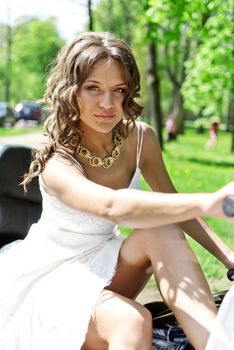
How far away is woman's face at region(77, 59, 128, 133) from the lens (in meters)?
2.12

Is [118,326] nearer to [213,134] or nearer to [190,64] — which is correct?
[190,64]

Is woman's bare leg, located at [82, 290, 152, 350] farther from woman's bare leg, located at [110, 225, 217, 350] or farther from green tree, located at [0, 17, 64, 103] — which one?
green tree, located at [0, 17, 64, 103]

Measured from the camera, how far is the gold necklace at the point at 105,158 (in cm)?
227

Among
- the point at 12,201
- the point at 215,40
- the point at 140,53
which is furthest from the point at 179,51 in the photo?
the point at 12,201

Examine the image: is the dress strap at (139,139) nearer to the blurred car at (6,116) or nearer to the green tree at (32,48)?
the blurred car at (6,116)

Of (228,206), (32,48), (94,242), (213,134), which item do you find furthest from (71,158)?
(32,48)

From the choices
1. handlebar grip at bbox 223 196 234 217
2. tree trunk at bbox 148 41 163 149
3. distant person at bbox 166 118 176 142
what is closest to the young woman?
handlebar grip at bbox 223 196 234 217

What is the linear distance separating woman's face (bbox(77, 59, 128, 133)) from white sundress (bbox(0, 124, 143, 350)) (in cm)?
30

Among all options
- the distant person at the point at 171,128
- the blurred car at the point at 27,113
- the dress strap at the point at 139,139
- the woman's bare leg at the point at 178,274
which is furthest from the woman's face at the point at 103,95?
the blurred car at the point at 27,113

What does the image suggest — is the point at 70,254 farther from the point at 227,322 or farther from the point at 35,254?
the point at 227,322

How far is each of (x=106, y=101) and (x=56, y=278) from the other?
2.08 ft

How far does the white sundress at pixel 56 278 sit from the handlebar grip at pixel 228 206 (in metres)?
0.61

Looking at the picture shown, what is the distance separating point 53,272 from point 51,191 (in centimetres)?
29

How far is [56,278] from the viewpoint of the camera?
213 centimetres
